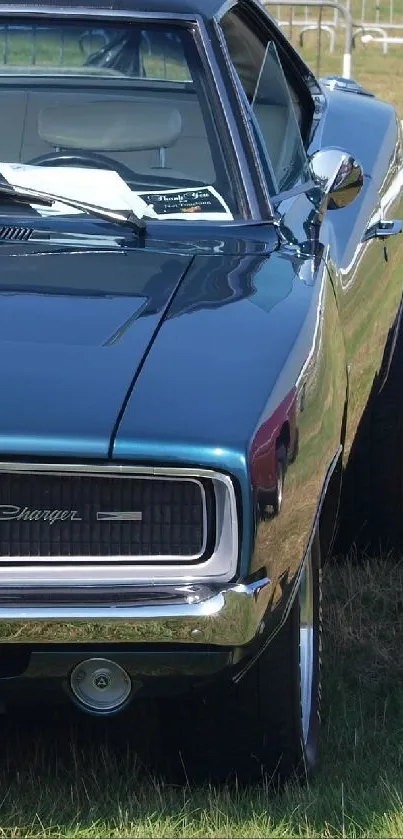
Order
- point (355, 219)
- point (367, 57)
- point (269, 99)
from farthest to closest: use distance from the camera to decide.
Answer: point (367, 57), point (269, 99), point (355, 219)

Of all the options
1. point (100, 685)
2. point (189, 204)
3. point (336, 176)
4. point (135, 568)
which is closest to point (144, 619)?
point (135, 568)

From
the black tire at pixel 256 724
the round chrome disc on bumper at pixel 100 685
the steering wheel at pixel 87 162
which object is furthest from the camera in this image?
the steering wheel at pixel 87 162

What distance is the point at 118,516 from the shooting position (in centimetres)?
265

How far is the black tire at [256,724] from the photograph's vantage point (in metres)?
2.95

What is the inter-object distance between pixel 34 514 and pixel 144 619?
0.84 ft

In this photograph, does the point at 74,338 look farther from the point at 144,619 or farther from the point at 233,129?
the point at 233,129

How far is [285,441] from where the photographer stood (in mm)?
2777

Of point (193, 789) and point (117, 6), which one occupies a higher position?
point (117, 6)

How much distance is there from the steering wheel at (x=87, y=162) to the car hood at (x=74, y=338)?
0.45m

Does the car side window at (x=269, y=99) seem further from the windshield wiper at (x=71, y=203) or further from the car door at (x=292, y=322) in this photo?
the windshield wiper at (x=71, y=203)

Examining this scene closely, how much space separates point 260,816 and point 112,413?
0.87 m

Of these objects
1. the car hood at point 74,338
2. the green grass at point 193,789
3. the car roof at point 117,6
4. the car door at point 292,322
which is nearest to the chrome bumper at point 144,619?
the car door at point 292,322

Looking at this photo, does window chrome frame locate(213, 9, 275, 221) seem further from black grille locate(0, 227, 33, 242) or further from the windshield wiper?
black grille locate(0, 227, 33, 242)

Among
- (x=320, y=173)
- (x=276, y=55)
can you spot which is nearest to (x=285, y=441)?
(x=320, y=173)
